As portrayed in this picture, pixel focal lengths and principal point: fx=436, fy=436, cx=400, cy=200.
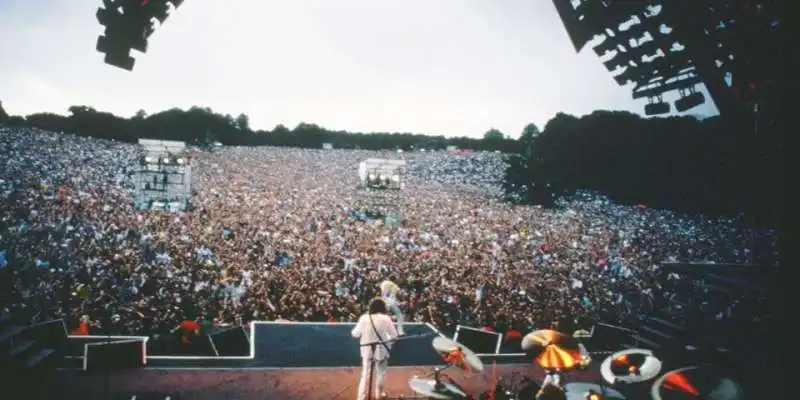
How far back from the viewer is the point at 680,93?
5.32 meters

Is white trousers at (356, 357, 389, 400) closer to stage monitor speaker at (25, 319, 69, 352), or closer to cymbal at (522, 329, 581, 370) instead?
cymbal at (522, 329, 581, 370)

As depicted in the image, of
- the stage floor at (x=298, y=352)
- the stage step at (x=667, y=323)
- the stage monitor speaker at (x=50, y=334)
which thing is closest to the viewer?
the stage monitor speaker at (x=50, y=334)

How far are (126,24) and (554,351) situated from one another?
14.2 feet

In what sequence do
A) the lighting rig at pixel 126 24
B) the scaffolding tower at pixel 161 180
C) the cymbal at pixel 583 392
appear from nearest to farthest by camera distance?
the lighting rig at pixel 126 24 < the cymbal at pixel 583 392 < the scaffolding tower at pixel 161 180

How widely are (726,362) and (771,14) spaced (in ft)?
13.0

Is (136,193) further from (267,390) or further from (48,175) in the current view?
(267,390)

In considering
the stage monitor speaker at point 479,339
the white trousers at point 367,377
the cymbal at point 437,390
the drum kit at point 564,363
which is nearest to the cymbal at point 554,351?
the drum kit at point 564,363

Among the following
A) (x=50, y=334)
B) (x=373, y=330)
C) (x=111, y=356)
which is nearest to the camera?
(x=373, y=330)

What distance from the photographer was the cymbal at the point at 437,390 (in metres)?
4.02

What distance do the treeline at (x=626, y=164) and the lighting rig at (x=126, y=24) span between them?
107ft

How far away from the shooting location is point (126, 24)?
9.92ft

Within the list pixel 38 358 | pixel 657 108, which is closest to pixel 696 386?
pixel 657 108

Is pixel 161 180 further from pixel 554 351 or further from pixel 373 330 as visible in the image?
pixel 554 351

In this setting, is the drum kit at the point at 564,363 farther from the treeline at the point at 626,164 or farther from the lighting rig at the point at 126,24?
the treeline at the point at 626,164
